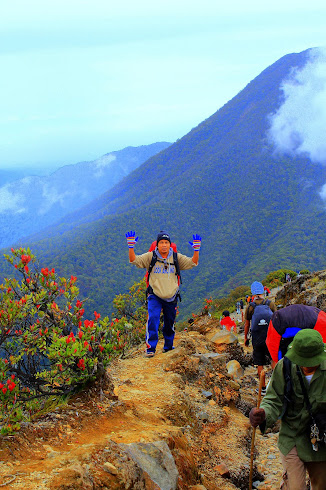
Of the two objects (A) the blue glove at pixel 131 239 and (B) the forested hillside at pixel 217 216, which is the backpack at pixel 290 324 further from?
(B) the forested hillside at pixel 217 216

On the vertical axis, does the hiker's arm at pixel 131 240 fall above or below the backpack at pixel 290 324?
above

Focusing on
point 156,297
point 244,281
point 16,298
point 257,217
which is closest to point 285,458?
point 16,298

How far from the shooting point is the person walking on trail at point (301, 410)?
311 centimetres

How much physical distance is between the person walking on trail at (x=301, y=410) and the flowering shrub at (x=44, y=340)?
179 centimetres

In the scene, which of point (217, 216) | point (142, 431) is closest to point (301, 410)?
point (142, 431)

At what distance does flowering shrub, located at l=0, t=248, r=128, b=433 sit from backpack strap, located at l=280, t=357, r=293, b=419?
73.1 inches

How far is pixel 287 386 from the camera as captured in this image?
10.4 feet

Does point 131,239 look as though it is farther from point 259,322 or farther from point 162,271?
point 259,322

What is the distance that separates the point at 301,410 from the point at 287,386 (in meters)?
0.21

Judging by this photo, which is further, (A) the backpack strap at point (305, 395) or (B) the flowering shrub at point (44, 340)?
(B) the flowering shrub at point (44, 340)

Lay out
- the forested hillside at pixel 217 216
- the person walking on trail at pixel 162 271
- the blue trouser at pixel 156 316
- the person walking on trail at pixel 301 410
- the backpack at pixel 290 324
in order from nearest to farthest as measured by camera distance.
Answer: the person walking on trail at pixel 301 410 < the backpack at pixel 290 324 < the person walking on trail at pixel 162 271 < the blue trouser at pixel 156 316 < the forested hillside at pixel 217 216

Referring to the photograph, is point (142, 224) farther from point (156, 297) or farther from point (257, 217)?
point (156, 297)

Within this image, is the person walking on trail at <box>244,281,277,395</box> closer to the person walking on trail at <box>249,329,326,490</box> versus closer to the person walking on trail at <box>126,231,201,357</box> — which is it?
the person walking on trail at <box>126,231,201,357</box>

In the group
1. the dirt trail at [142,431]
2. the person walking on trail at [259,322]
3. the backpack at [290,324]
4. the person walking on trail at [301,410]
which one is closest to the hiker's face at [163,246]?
the person walking on trail at [259,322]
